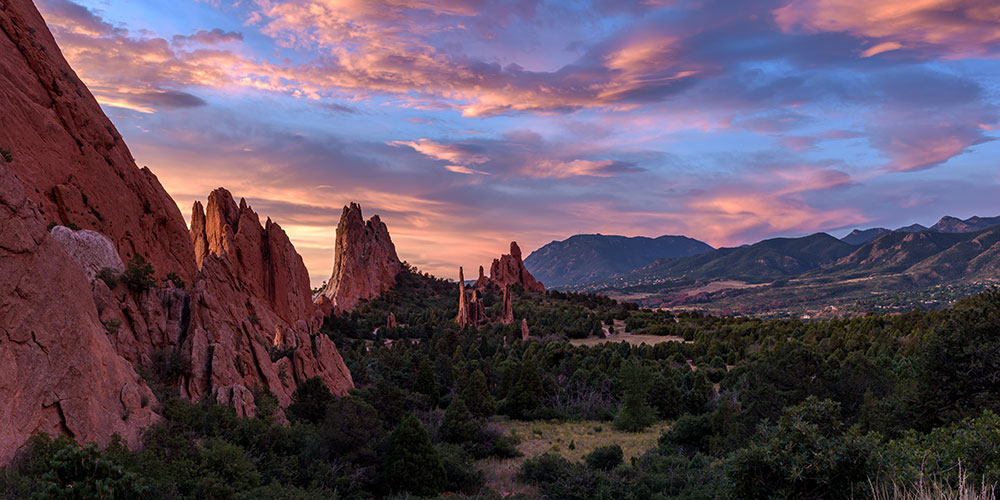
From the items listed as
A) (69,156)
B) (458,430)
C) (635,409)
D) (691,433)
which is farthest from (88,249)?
(635,409)

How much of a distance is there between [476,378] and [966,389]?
3081 cm

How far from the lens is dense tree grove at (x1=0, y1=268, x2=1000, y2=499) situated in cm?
1201

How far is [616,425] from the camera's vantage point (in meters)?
41.9

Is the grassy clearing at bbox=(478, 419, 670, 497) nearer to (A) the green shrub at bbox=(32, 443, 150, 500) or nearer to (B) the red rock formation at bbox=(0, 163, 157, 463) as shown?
(A) the green shrub at bbox=(32, 443, 150, 500)

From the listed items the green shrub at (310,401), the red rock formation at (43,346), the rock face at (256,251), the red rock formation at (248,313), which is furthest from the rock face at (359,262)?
the red rock formation at (43,346)

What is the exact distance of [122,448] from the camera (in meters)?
14.0

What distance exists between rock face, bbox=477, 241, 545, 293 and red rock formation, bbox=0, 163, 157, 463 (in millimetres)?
109952

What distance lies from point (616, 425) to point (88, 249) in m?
36.8

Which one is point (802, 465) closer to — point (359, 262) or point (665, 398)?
point (665, 398)

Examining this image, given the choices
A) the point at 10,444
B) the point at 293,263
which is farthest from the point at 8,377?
the point at 293,263

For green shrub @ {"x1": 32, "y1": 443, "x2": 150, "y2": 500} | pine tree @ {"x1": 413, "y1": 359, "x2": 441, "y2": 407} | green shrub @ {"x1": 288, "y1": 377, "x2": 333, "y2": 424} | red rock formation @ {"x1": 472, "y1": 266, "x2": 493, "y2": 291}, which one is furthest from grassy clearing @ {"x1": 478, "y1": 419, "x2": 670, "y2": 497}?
red rock formation @ {"x1": 472, "y1": 266, "x2": 493, "y2": 291}

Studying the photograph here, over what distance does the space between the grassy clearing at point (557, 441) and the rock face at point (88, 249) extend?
19655 millimetres

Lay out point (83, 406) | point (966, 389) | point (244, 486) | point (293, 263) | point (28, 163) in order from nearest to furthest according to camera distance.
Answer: point (83, 406) → point (244, 486) → point (966, 389) → point (28, 163) → point (293, 263)

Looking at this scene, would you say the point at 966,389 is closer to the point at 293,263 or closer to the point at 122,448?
the point at 122,448
